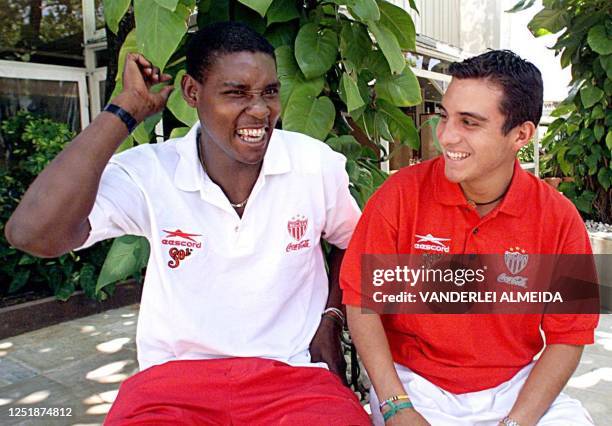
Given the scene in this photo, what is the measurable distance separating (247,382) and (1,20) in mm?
4205

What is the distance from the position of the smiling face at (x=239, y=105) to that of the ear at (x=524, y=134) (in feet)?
2.21

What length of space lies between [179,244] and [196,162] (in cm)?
24

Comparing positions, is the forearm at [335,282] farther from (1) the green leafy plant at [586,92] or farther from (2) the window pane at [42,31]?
(2) the window pane at [42,31]

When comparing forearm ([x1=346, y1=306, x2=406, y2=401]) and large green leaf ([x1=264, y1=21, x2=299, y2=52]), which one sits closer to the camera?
forearm ([x1=346, y1=306, x2=406, y2=401])

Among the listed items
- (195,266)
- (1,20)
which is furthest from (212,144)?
(1,20)

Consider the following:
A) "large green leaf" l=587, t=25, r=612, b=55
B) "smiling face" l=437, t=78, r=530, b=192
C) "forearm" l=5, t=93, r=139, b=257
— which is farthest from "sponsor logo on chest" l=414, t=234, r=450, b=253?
"large green leaf" l=587, t=25, r=612, b=55

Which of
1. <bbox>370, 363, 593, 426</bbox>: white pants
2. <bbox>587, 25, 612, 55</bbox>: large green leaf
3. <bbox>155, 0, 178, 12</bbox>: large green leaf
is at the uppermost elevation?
<bbox>587, 25, 612, 55</bbox>: large green leaf

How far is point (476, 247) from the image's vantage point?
173 centimetres

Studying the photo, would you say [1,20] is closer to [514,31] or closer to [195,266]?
[195,266]

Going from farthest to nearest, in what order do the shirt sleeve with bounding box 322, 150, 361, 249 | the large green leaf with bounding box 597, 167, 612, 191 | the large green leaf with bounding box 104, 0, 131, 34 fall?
the large green leaf with bounding box 597, 167, 612, 191 → the large green leaf with bounding box 104, 0, 131, 34 → the shirt sleeve with bounding box 322, 150, 361, 249

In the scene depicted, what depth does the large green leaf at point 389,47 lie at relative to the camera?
224 cm

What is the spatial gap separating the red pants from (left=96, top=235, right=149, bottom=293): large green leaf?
70cm

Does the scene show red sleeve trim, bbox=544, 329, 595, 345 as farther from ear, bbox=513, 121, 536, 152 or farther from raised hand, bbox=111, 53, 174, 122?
raised hand, bbox=111, 53, 174, 122

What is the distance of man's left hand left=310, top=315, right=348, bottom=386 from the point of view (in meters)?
1.77
